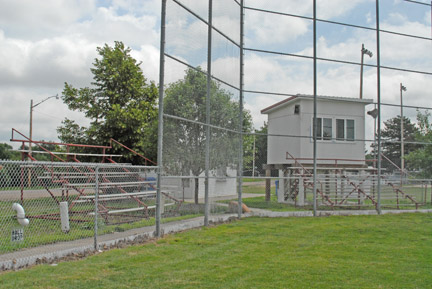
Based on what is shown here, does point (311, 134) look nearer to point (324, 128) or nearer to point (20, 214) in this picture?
point (324, 128)

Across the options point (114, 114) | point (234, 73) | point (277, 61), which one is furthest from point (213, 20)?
point (114, 114)

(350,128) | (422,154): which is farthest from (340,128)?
(422,154)

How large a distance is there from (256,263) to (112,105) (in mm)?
13498

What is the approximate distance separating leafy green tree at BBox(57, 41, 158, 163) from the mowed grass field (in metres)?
9.94

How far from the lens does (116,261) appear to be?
638cm

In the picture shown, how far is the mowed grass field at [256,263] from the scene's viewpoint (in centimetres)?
539

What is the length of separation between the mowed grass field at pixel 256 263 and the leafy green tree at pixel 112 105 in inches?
391

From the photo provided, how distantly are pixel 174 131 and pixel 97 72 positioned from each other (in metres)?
11.3

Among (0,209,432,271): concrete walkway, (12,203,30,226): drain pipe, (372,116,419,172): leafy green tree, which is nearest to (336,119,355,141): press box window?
(372,116,419,172): leafy green tree

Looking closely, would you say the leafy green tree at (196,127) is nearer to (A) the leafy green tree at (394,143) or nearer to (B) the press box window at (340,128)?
(B) the press box window at (340,128)

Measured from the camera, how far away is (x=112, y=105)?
60.6 ft

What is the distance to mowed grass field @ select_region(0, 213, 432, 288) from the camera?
5391 millimetres

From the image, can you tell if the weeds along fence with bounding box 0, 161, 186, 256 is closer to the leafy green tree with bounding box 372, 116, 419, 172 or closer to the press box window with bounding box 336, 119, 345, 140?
the press box window with bounding box 336, 119, 345, 140

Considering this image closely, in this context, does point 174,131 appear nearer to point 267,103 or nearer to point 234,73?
point 234,73
